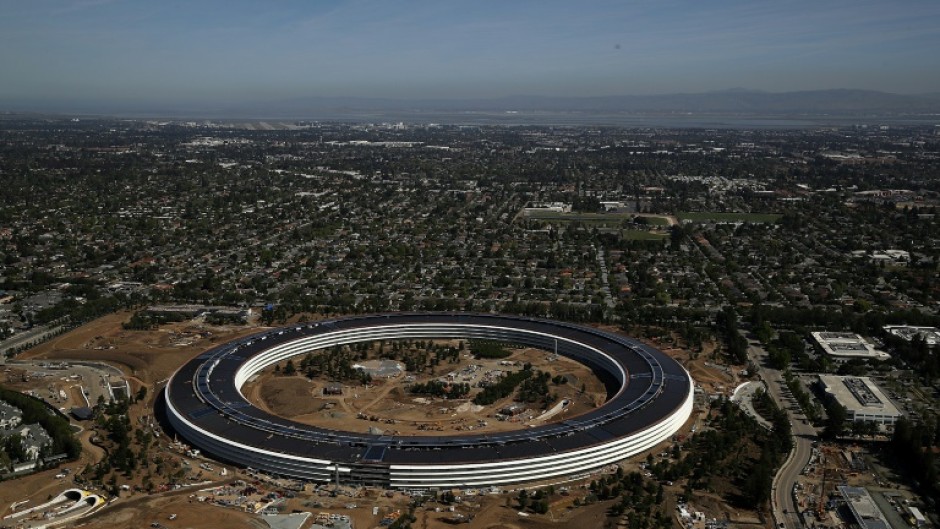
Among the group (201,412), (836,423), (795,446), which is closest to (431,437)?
(201,412)

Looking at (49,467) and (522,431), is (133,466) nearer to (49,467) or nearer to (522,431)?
(49,467)

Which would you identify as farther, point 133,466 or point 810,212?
point 810,212

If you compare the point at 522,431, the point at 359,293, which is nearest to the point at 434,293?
the point at 359,293

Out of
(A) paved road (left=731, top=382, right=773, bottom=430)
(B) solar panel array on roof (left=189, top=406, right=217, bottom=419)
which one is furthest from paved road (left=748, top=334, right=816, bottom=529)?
(B) solar panel array on roof (left=189, top=406, right=217, bottom=419)

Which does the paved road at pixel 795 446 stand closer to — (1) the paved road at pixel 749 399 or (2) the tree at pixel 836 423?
(2) the tree at pixel 836 423

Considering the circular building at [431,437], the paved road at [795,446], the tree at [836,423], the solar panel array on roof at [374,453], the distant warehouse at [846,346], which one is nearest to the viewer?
the paved road at [795,446]

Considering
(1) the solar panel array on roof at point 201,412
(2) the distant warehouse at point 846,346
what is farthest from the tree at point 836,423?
(1) the solar panel array on roof at point 201,412

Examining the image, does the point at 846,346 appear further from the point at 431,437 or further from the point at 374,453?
the point at 374,453
